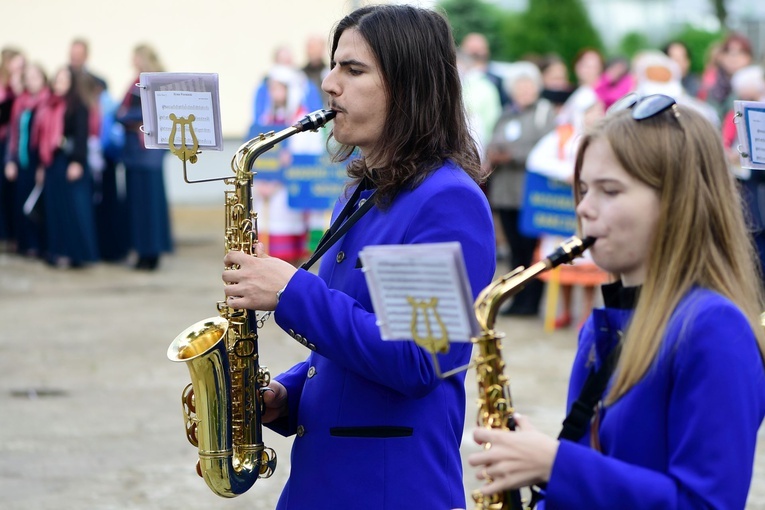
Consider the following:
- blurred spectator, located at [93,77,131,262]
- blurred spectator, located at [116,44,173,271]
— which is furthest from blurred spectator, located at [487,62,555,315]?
blurred spectator, located at [93,77,131,262]

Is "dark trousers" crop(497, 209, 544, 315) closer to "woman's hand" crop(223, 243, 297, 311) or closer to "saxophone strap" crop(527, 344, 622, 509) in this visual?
"woman's hand" crop(223, 243, 297, 311)

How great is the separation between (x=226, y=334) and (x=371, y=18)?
83 cm

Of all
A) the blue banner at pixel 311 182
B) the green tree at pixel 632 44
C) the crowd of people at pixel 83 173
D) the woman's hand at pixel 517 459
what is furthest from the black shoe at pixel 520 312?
the green tree at pixel 632 44

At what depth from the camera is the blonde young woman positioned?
1851mm

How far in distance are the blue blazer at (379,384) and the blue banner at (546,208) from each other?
583 cm

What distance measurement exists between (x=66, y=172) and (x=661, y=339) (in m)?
10.8

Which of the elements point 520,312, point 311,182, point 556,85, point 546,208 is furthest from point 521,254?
point 311,182

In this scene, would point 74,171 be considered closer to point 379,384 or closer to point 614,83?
point 614,83

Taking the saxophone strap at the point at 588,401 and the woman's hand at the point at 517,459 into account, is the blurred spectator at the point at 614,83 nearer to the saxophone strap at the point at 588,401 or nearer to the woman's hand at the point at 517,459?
the saxophone strap at the point at 588,401

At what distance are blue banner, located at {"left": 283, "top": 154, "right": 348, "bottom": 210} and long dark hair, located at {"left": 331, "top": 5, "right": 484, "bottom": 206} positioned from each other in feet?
26.7

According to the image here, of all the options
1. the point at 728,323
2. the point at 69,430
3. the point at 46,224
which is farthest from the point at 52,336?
the point at 728,323

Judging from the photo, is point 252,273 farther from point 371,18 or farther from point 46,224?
point 46,224

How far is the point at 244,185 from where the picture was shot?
9.55ft

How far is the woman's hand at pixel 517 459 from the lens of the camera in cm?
187
